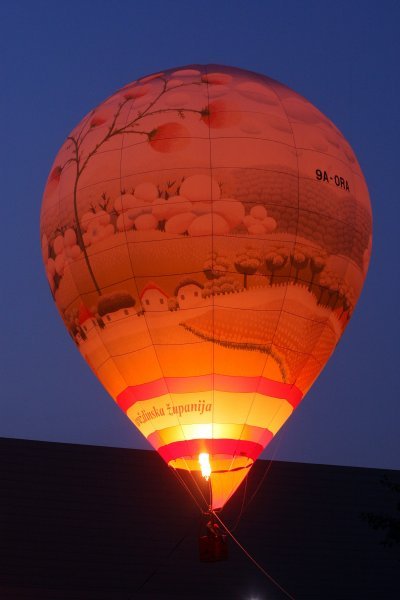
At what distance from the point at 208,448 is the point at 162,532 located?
950cm

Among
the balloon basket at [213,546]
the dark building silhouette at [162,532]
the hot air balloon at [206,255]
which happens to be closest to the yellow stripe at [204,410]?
the hot air balloon at [206,255]

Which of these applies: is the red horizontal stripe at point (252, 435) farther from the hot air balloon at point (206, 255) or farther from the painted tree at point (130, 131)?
the painted tree at point (130, 131)

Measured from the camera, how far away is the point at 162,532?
28.7 meters

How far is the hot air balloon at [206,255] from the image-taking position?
19234mm

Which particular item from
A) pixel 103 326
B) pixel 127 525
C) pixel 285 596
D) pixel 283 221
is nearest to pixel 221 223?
pixel 283 221

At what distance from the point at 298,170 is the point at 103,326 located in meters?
3.17

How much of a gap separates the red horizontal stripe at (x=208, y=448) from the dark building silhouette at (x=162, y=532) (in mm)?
7902

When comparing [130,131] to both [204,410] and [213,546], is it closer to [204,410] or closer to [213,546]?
[204,410]

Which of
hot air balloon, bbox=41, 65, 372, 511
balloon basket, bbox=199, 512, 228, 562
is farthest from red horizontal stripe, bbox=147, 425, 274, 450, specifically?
balloon basket, bbox=199, 512, 228, 562

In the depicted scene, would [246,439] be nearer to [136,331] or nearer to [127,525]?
[136,331]

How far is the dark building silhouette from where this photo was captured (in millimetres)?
27266

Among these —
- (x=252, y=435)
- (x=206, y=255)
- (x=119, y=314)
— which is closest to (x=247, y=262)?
(x=206, y=255)

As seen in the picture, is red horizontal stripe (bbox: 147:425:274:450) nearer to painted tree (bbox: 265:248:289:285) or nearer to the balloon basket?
the balloon basket

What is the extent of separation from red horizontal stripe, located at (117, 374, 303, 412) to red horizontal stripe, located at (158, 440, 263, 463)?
25.6 inches
